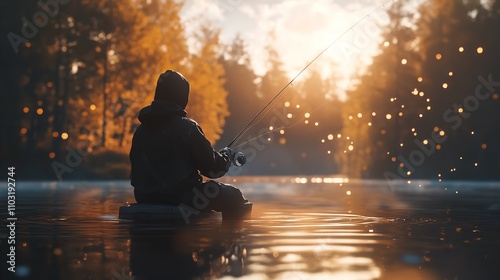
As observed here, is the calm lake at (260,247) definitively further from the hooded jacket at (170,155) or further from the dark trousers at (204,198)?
the hooded jacket at (170,155)

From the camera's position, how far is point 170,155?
1202 centimetres

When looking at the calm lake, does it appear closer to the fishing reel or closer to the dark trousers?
the dark trousers

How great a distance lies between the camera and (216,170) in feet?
39.9

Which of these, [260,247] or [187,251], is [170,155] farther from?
[187,251]

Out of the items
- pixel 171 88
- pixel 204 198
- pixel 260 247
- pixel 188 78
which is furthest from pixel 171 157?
pixel 188 78

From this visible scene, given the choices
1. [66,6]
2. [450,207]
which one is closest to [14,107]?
[66,6]

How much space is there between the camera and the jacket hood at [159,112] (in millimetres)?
12070

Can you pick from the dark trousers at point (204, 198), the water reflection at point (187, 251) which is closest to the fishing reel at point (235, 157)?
the dark trousers at point (204, 198)

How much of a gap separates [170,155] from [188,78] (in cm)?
3586

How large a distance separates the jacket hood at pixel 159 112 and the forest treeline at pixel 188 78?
2106cm

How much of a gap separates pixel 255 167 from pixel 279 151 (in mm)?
4425

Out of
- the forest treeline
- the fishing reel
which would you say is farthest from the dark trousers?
the forest treeline

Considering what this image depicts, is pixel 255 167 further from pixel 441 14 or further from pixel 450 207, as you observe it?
pixel 450 207

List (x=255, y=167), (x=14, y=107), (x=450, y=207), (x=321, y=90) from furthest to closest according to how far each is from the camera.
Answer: (x=321, y=90) → (x=255, y=167) → (x=14, y=107) → (x=450, y=207)
